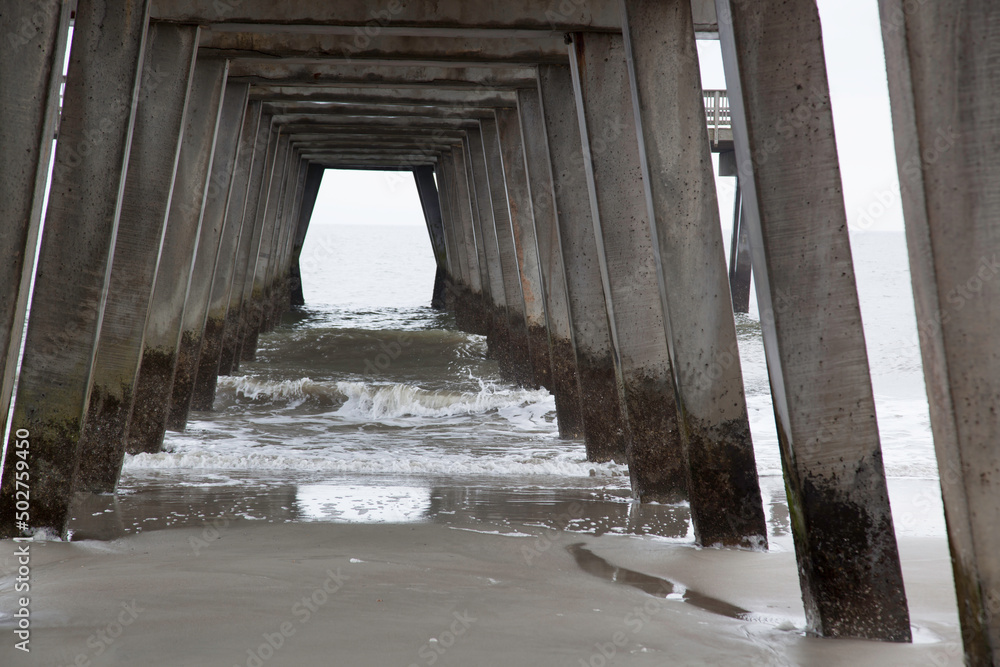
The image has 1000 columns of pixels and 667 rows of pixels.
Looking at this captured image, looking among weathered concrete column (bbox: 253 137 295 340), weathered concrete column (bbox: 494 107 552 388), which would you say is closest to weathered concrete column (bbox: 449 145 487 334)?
weathered concrete column (bbox: 253 137 295 340)

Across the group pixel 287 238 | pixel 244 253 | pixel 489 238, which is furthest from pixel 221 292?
pixel 287 238

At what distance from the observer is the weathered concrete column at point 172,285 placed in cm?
757

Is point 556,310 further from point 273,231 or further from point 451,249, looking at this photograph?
point 451,249

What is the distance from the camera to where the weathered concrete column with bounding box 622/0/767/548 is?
4.64 m

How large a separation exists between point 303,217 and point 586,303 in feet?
76.2

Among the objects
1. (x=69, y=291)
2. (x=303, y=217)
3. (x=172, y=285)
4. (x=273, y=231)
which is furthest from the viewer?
(x=303, y=217)

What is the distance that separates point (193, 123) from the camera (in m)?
7.84

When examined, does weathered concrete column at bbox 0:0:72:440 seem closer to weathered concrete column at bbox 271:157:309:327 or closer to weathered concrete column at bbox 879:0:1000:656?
weathered concrete column at bbox 879:0:1000:656

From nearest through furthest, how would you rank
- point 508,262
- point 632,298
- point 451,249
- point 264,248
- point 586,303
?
point 632,298 < point 586,303 < point 508,262 < point 264,248 < point 451,249

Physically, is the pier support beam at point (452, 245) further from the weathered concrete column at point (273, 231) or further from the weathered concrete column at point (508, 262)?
the weathered concrete column at point (508, 262)

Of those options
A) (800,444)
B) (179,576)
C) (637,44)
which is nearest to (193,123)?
(637,44)

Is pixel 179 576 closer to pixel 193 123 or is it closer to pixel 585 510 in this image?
pixel 585 510

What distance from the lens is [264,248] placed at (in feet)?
57.6

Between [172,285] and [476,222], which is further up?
[476,222]
